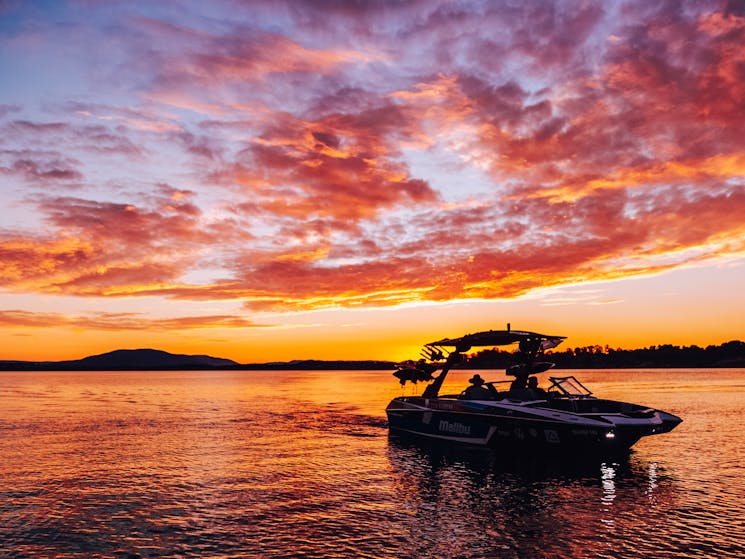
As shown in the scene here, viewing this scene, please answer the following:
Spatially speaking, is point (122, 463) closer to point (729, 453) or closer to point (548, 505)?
point (548, 505)

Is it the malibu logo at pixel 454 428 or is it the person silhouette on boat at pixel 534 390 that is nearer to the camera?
the person silhouette on boat at pixel 534 390

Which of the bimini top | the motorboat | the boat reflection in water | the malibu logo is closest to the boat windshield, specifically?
the motorboat

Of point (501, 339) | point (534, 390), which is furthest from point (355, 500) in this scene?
point (501, 339)

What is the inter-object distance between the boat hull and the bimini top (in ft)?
13.1

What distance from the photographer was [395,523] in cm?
1848

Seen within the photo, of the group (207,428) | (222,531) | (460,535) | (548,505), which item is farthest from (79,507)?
(207,428)

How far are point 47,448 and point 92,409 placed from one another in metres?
35.7

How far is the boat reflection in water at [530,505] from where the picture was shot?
16.1m

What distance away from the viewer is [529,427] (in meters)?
29.5

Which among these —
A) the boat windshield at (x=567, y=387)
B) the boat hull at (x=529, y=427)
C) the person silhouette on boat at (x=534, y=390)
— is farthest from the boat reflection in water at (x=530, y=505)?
the boat windshield at (x=567, y=387)

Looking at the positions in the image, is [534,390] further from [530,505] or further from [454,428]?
[530,505]

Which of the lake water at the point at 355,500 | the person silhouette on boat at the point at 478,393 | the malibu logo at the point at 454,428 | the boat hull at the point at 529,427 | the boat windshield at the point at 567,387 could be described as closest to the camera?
the lake water at the point at 355,500

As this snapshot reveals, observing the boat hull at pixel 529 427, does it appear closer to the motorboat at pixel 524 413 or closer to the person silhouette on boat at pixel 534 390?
the motorboat at pixel 524 413

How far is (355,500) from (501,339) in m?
16.7
